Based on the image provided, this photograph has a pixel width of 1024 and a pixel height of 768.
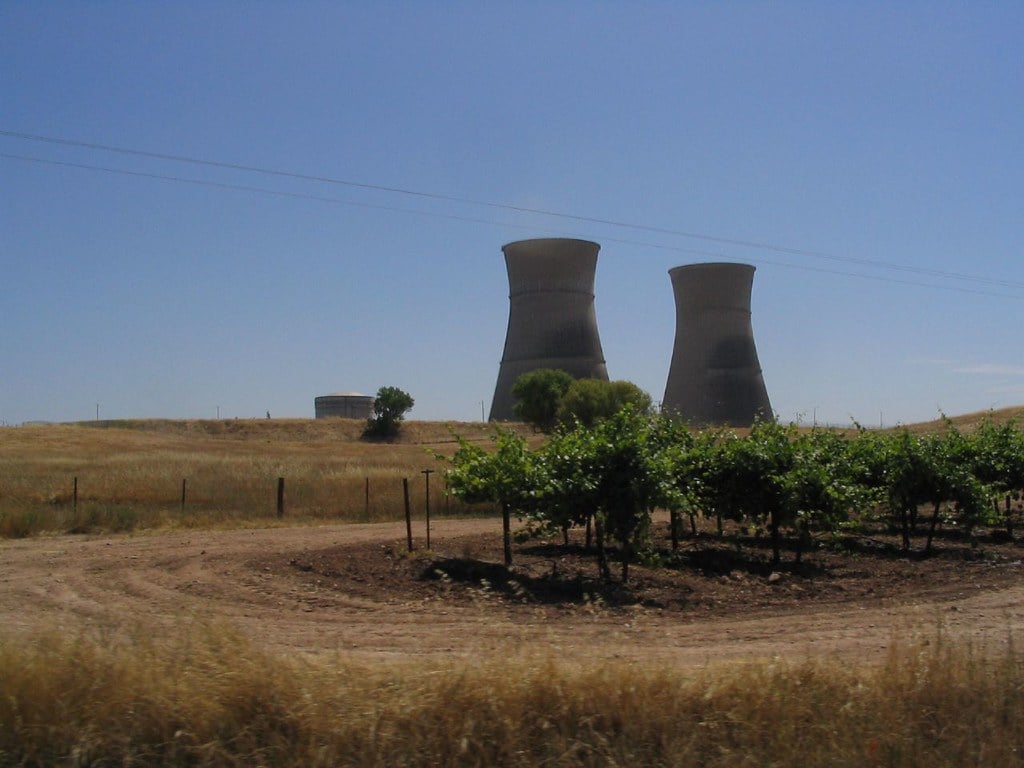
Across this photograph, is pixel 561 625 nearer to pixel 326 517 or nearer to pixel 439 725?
pixel 439 725

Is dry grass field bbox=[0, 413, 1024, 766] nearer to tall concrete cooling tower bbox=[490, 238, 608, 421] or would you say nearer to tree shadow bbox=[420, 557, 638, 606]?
tree shadow bbox=[420, 557, 638, 606]

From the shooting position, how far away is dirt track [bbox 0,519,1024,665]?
6.70 meters

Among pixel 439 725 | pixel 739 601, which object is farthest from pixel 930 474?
pixel 439 725

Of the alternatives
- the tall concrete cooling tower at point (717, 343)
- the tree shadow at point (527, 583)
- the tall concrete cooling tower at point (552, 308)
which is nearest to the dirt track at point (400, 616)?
the tree shadow at point (527, 583)

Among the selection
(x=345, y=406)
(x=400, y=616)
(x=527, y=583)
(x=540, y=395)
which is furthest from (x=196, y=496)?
(x=345, y=406)

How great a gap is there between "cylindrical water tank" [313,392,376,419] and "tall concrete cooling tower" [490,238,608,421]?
4795 cm

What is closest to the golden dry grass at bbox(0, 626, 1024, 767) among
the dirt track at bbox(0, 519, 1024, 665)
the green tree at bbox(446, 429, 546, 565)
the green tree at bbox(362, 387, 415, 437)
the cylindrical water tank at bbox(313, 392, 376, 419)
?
the dirt track at bbox(0, 519, 1024, 665)

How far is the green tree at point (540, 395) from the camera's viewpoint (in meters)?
49.8

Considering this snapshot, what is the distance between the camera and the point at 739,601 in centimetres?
927

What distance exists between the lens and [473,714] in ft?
14.9

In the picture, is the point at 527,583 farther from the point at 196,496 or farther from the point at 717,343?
the point at 717,343

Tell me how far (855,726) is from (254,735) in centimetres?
282

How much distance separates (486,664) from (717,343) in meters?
42.9

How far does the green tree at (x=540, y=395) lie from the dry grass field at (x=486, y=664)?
37.5m
